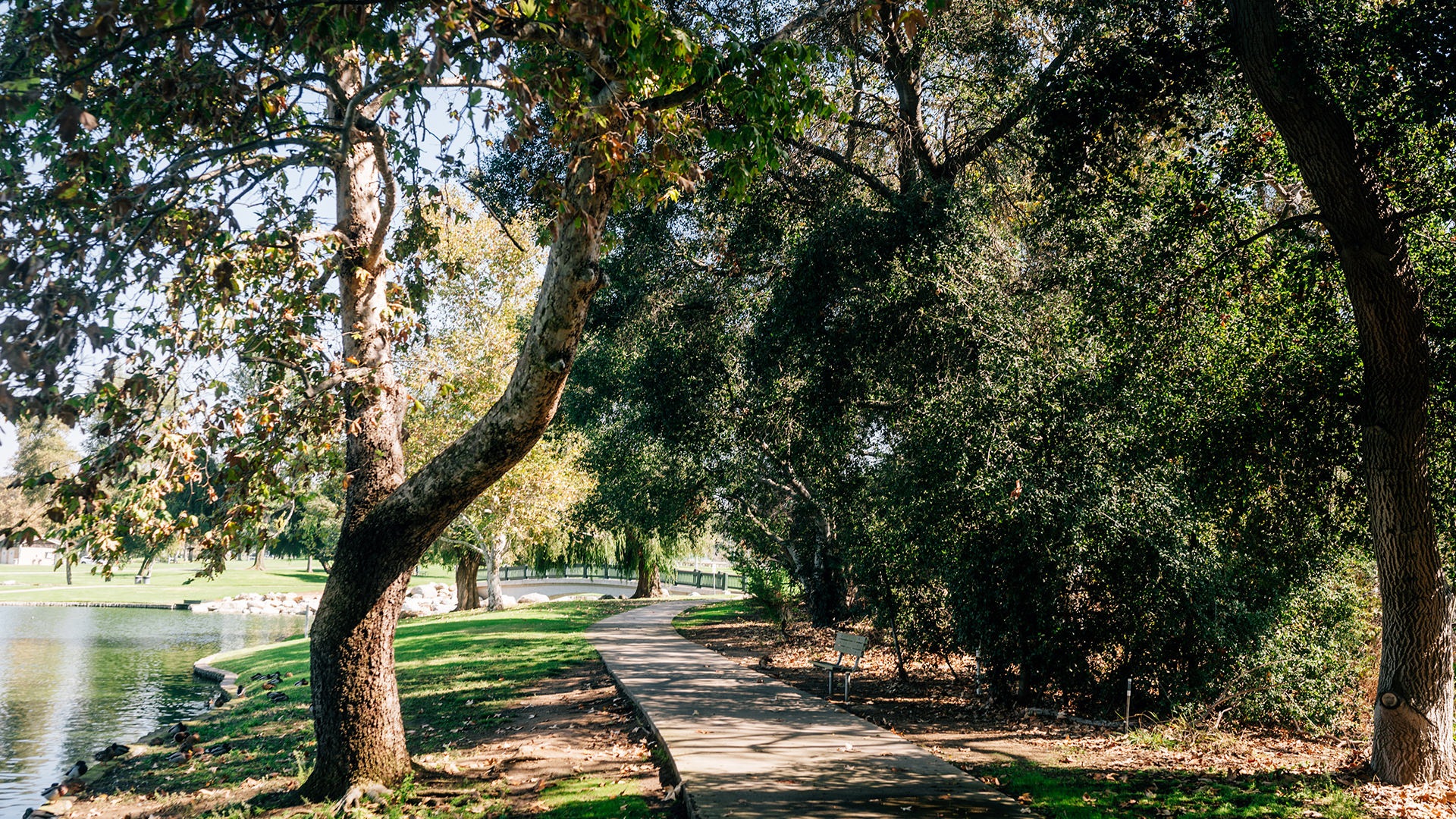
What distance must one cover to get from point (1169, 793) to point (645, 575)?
31.8 metres

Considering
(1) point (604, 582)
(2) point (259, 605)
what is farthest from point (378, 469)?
(1) point (604, 582)

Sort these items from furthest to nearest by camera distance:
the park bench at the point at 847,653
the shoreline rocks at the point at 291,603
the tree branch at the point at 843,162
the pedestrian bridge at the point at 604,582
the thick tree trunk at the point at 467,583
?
1. the pedestrian bridge at the point at 604,582
2. the shoreline rocks at the point at 291,603
3. the thick tree trunk at the point at 467,583
4. the tree branch at the point at 843,162
5. the park bench at the point at 847,653

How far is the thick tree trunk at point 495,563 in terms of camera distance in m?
30.9

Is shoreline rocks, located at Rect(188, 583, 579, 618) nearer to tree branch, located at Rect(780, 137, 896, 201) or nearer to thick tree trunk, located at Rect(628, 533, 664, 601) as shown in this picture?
thick tree trunk, located at Rect(628, 533, 664, 601)

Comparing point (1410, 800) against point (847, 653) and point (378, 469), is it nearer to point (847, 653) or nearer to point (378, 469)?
point (847, 653)

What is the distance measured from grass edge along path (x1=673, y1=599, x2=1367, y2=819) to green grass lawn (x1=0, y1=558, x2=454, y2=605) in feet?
107

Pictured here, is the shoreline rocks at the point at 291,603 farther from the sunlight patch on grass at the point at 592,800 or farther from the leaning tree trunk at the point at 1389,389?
the leaning tree trunk at the point at 1389,389

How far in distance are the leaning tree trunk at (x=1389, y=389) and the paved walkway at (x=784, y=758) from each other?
3.56m

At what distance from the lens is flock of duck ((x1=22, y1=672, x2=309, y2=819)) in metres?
9.18

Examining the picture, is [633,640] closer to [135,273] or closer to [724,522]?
[724,522]

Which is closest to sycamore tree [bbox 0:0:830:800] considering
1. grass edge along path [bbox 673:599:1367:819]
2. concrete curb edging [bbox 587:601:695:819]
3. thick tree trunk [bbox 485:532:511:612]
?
concrete curb edging [bbox 587:601:695:819]

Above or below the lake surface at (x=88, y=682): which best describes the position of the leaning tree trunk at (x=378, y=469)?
above

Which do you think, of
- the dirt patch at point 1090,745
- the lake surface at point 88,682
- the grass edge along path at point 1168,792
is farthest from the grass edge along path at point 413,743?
the dirt patch at point 1090,745

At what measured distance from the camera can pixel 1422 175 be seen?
27.6ft
